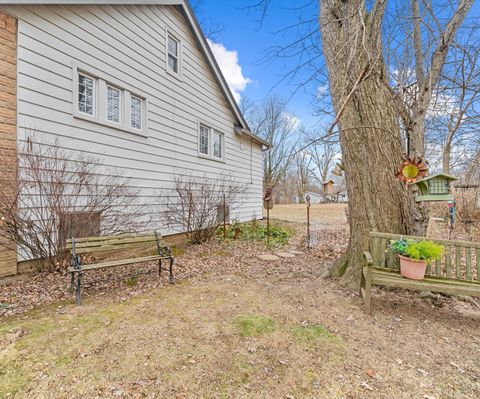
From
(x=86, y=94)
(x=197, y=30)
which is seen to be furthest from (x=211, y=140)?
(x=86, y=94)

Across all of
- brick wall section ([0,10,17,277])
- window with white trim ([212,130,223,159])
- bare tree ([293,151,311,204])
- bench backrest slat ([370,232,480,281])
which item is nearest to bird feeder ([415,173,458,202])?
bench backrest slat ([370,232,480,281])

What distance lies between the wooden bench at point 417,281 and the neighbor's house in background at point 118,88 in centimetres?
549

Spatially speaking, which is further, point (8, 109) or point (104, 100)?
point (104, 100)

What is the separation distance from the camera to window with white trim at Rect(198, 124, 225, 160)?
953 centimetres

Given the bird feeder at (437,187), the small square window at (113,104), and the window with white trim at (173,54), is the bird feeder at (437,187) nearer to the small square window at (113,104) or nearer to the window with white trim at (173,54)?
the small square window at (113,104)

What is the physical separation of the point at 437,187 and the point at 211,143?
761 centimetres

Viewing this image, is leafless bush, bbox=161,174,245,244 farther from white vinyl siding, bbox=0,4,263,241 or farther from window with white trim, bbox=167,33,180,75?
window with white trim, bbox=167,33,180,75

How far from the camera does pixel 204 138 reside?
9.68 meters

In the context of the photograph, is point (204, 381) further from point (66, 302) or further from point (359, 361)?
point (66, 302)

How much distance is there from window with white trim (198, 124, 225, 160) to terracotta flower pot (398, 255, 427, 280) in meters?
7.12

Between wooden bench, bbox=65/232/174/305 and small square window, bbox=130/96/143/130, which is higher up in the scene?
small square window, bbox=130/96/143/130

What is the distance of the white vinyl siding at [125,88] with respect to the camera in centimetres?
474

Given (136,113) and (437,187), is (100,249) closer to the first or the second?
(136,113)

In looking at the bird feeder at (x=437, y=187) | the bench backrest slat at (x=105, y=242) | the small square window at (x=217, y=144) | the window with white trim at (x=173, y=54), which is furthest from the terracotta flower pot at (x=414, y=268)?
the small square window at (x=217, y=144)
